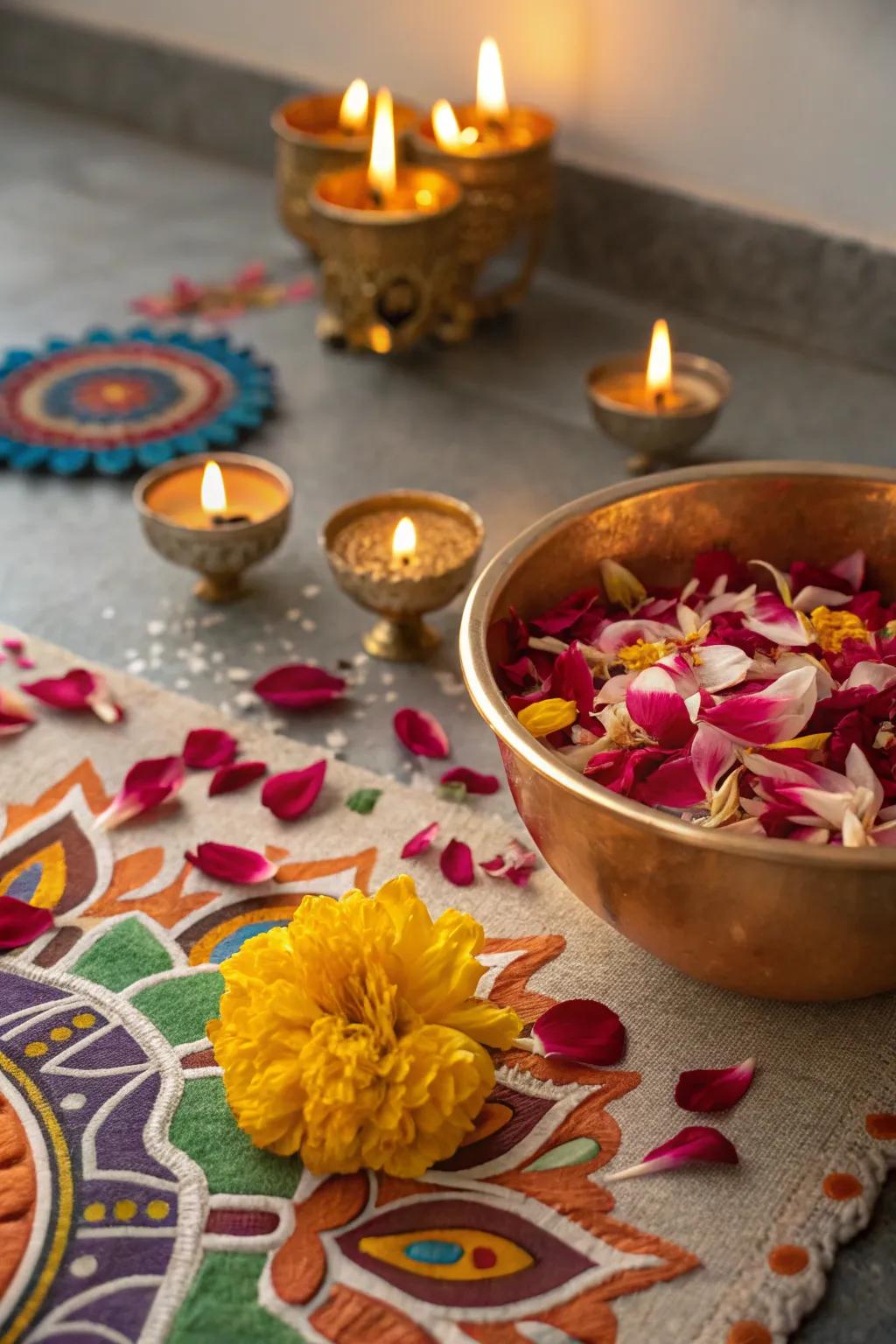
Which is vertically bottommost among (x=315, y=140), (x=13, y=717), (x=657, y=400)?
(x=13, y=717)

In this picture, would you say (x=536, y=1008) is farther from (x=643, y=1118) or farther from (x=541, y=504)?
(x=541, y=504)

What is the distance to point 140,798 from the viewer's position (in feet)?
3.16

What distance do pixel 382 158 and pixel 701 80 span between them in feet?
1.09

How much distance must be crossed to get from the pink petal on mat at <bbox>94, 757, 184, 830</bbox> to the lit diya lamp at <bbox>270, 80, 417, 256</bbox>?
807 mm

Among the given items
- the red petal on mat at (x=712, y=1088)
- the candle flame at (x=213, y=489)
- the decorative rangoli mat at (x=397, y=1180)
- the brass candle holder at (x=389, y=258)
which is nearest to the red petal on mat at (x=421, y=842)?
the decorative rangoli mat at (x=397, y=1180)

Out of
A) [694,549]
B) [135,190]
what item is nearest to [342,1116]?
[694,549]

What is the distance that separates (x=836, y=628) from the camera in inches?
34.6

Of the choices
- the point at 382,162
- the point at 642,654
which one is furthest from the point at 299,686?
the point at 382,162

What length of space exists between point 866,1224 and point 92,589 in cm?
77

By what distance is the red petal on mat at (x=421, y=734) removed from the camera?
1023 mm

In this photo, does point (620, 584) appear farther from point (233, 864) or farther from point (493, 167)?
point (493, 167)

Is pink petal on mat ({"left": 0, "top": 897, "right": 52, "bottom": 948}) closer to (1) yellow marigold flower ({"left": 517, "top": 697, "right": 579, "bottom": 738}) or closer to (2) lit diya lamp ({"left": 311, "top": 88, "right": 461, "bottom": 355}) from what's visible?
(1) yellow marigold flower ({"left": 517, "top": 697, "right": 579, "bottom": 738})

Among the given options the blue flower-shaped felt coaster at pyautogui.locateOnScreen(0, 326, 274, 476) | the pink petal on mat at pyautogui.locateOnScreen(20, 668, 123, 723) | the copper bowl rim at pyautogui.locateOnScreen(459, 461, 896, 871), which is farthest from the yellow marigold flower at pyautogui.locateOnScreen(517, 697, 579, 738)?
the blue flower-shaped felt coaster at pyautogui.locateOnScreen(0, 326, 274, 476)

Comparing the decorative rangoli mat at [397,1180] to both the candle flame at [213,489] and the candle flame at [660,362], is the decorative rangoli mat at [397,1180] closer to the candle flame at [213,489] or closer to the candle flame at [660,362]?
the candle flame at [213,489]
